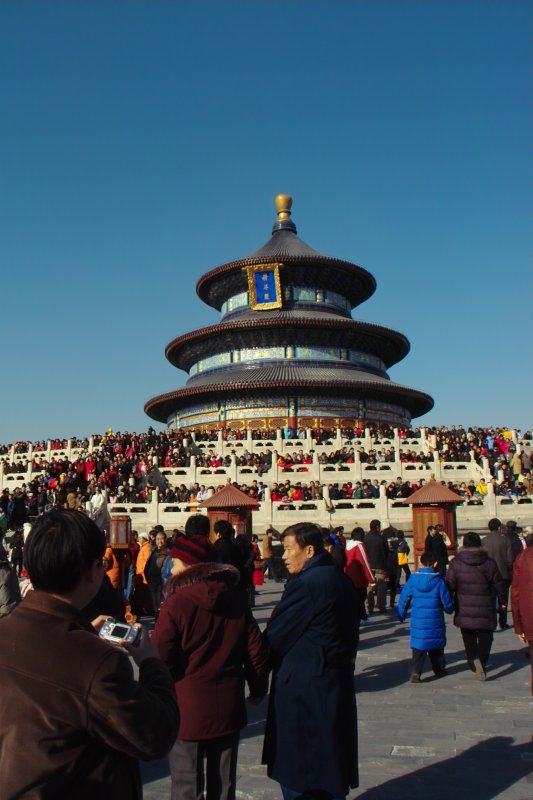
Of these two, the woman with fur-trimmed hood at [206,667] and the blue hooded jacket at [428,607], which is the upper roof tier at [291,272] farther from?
the woman with fur-trimmed hood at [206,667]

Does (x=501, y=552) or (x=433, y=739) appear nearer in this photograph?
(x=433, y=739)

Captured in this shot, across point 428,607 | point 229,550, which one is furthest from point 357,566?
point 229,550

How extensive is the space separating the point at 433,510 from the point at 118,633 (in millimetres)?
15035

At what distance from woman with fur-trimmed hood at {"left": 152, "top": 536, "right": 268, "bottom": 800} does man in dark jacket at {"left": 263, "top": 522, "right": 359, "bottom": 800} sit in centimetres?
→ 18

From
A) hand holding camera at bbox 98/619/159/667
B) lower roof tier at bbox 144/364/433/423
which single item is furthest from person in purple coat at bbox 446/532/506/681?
lower roof tier at bbox 144/364/433/423

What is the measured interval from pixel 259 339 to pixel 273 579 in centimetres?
2301

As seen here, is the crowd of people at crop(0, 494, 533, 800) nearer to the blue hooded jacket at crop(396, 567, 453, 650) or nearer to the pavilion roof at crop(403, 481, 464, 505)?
the blue hooded jacket at crop(396, 567, 453, 650)

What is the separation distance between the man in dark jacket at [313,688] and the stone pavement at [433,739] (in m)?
1.23

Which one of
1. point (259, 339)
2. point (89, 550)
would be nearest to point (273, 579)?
point (89, 550)

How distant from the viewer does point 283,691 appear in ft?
12.3

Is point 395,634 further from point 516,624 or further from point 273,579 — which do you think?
point 273,579

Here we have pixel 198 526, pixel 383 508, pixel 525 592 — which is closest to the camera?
pixel 198 526

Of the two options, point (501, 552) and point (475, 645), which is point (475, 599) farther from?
point (501, 552)

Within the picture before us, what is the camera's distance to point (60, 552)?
2.21 metres
